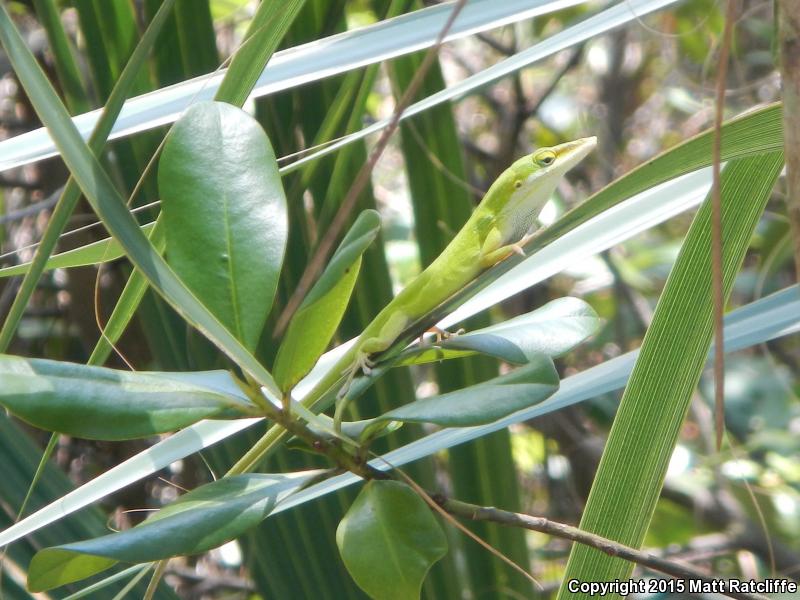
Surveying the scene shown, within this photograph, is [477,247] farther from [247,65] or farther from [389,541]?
[389,541]

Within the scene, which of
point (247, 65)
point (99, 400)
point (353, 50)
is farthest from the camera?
point (353, 50)

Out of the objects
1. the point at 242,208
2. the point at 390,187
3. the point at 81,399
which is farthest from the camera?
the point at 390,187

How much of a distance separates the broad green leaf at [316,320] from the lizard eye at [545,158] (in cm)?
102

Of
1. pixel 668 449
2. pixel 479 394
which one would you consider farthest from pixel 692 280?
pixel 479 394

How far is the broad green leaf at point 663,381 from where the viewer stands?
0.92 m

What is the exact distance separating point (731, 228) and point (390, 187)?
3.37 m

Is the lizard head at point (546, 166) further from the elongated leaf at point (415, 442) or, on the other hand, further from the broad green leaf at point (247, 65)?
the broad green leaf at point (247, 65)

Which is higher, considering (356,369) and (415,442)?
(356,369)

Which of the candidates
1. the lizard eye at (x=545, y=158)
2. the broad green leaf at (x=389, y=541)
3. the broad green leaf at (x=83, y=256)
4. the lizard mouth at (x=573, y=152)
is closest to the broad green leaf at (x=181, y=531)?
the broad green leaf at (x=389, y=541)

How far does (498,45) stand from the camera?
2764 millimetres

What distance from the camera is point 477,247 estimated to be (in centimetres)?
144

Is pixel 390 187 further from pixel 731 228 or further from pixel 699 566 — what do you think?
pixel 731 228

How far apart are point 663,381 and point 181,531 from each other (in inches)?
21.1

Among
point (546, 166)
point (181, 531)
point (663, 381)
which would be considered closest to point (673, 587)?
point (663, 381)
